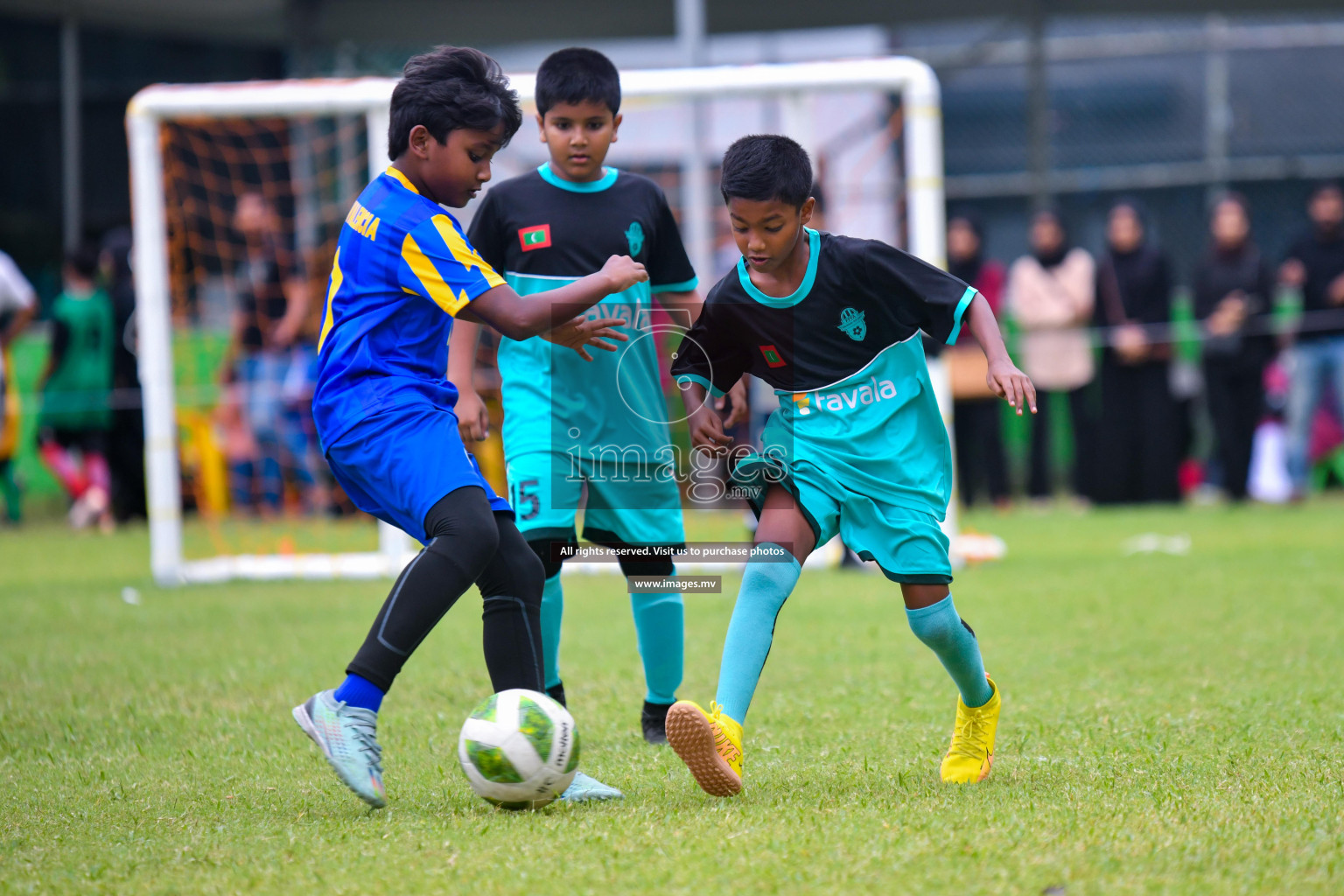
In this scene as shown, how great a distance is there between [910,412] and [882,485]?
216 mm

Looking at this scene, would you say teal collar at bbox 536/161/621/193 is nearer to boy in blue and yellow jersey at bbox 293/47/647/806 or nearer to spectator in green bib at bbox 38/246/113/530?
boy in blue and yellow jersey at bbox 293/47/647/806

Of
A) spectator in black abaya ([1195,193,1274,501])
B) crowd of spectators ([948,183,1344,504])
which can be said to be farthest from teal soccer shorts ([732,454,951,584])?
spectator in black abaya ([1195,193,1274,501])

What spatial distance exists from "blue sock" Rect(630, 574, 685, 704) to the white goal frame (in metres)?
3.72

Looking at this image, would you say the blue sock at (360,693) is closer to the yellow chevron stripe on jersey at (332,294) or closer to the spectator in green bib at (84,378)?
the yellow chevron stripe on jersey at (332,294)

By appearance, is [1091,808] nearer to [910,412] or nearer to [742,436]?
[910,412]

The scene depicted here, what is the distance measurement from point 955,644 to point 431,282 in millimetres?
1489

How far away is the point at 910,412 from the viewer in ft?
11.7

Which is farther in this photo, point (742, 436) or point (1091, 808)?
point (742, 436)

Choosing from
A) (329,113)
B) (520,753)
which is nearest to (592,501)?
(520,753)

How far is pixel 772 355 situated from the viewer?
361cm

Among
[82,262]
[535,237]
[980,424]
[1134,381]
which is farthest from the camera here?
[82,262]

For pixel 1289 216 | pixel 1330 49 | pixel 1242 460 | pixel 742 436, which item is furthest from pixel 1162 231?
pixel 742 436

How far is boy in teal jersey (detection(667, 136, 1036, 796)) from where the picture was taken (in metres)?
3.39

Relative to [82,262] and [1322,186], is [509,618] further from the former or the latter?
[1322,186]
